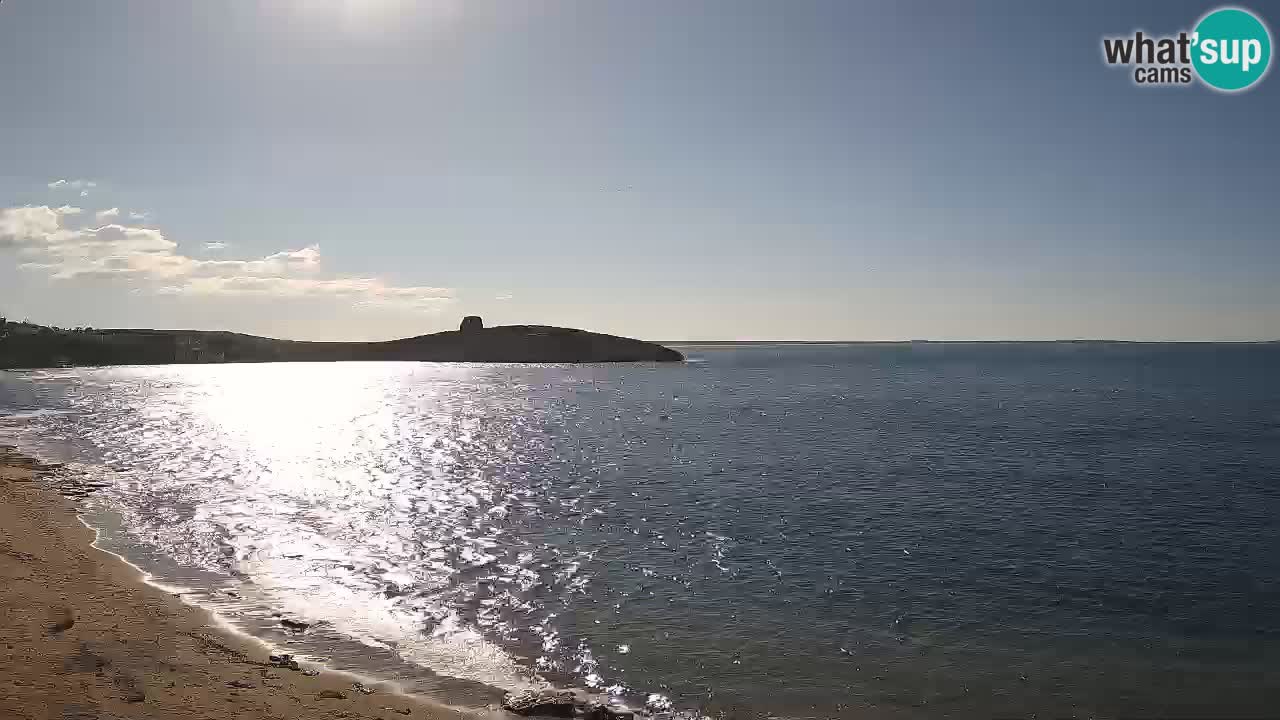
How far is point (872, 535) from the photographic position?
29.8 meters

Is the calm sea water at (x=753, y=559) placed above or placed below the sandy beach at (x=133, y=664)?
below

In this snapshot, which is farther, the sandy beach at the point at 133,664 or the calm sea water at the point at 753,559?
the calm sea water at the point at 753,559

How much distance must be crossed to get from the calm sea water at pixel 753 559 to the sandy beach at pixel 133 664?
1.51 metres

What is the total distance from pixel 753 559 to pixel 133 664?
18.9 metres

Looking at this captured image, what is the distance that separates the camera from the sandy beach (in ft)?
43.4

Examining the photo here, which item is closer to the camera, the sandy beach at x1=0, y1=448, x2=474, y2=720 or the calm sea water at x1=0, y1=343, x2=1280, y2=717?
the sandy beach at x1=0, y1=448, x2=474, y2=720

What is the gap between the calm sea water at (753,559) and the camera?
16.8 m

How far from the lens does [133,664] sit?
15.1 metres

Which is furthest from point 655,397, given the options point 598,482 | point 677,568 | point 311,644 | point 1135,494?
point 311,644

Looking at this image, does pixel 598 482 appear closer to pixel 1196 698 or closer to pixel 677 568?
pixel 677 568

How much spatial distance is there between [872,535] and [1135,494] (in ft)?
62.3

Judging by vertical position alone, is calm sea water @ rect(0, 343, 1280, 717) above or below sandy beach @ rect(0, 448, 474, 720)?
below

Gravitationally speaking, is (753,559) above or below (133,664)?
below

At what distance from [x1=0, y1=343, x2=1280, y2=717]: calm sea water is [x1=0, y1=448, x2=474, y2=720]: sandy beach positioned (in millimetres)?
1512
